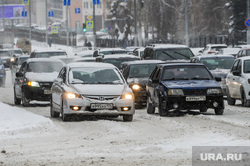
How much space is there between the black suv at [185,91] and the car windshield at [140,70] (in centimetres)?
409

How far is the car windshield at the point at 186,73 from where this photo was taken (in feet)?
62.3

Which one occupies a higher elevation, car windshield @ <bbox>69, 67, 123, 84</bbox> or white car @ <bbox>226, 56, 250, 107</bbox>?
car windshield @ <bbox>69, 67, 123, 84</bbox>

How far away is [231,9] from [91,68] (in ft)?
172

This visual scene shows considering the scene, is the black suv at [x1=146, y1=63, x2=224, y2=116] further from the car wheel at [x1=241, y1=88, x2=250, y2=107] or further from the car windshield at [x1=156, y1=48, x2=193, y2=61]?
the car windshield at [x1=156, y1=48, x2=193, y2=61]

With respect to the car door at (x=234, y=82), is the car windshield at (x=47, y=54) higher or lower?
higher

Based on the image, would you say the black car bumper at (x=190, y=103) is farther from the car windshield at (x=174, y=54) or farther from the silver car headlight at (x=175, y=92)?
the car windshield at (x=174, y=54)

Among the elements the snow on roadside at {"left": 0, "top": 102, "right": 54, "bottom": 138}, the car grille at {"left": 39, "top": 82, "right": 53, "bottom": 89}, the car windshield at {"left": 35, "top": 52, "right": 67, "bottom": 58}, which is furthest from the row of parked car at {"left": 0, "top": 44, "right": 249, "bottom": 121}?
the car windshield at {"left": 35, "top": 52, "right": 67, "bottom": 58}

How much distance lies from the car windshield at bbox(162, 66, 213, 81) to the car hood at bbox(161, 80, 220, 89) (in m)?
0.33

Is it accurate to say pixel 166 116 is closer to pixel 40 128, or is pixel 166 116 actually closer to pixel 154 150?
pixel 40 128

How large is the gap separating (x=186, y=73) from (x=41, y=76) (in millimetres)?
5829

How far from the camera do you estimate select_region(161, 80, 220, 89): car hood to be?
18.0 m

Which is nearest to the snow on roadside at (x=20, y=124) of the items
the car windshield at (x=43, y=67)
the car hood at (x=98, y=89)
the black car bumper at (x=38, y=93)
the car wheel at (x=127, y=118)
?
the car hood at (x=98, y=89)

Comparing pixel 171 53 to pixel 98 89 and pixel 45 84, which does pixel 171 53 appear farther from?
pixel 98 89

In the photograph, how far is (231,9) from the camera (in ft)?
227
